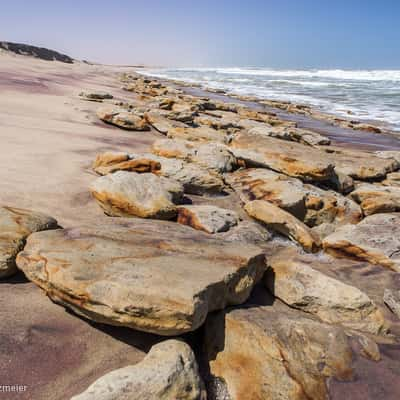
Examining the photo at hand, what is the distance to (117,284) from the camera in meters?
1.84

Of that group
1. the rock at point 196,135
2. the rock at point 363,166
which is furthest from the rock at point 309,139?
Result: the rock at point 196,135

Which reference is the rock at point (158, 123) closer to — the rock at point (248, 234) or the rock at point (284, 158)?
the rock at point (284, 158)

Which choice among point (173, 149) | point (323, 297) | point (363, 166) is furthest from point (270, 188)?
point (363, 166)

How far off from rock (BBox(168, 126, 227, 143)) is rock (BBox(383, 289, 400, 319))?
14.8 ft

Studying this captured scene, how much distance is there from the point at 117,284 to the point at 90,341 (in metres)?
0.45

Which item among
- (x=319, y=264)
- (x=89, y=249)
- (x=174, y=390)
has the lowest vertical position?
(x=319, y=264)

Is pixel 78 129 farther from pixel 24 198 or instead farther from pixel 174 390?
pixel 174 390

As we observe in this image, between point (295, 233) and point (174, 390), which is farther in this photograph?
point (295, 233)

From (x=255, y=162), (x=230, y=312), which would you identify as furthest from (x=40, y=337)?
(x=255, y=162)

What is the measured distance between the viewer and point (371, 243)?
3.30m

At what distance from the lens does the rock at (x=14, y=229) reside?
7.35 feet

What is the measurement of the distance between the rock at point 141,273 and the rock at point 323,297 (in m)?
0.20

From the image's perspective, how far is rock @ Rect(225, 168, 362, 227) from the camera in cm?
403

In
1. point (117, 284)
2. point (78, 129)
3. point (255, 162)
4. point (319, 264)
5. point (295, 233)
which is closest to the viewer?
point (117, 284)
